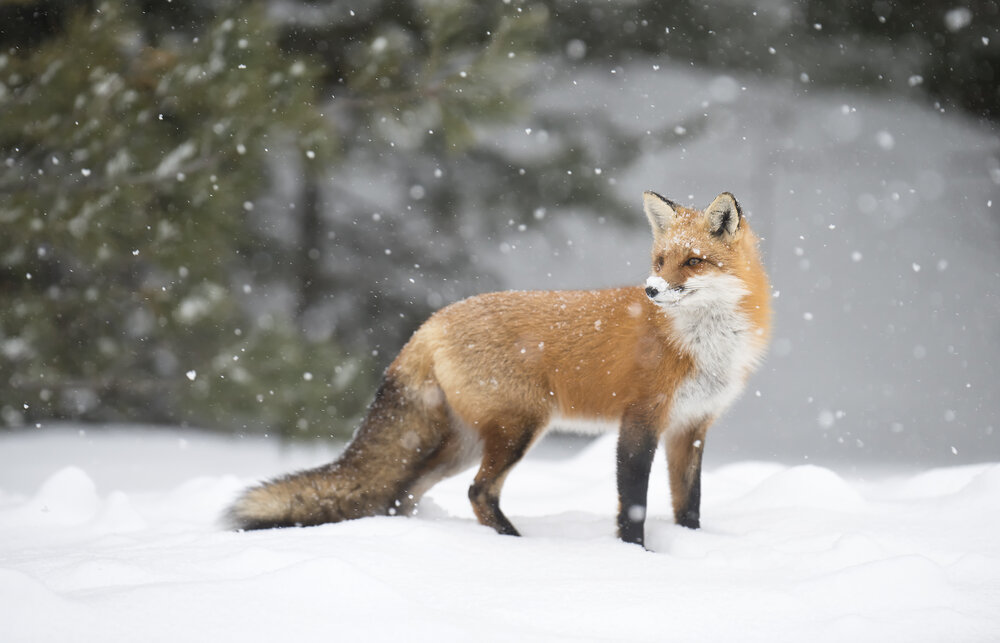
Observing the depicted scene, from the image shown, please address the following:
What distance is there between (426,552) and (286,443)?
244cm

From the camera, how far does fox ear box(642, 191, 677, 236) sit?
2863 mm

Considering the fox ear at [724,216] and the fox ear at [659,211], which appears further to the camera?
the fox ear at [659,211]

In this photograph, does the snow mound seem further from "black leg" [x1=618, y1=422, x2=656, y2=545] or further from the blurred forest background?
the blurred forest background

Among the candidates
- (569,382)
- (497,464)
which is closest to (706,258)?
(569,382)

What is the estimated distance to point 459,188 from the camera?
6277 millimetres

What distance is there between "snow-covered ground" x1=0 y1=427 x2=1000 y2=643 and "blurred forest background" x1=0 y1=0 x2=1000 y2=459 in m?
1.40

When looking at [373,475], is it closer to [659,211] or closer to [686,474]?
[686,474]

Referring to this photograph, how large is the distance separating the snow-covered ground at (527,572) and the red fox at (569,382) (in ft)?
0.74

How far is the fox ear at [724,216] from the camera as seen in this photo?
2.66 m

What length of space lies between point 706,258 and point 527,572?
1.24 m

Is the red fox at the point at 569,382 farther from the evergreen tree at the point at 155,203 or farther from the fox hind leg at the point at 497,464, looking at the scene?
the evergreen tree at the point at 155,203

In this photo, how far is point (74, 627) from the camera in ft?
5.22

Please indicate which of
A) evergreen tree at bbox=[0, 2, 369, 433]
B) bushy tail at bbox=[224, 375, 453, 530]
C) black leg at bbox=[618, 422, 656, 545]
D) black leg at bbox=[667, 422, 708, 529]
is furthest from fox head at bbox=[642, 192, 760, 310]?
evergreen tree at bbox=[0, 2, 369, 433]

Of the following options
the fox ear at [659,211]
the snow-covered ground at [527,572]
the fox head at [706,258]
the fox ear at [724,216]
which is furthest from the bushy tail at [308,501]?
the fox ear at [724,216]
